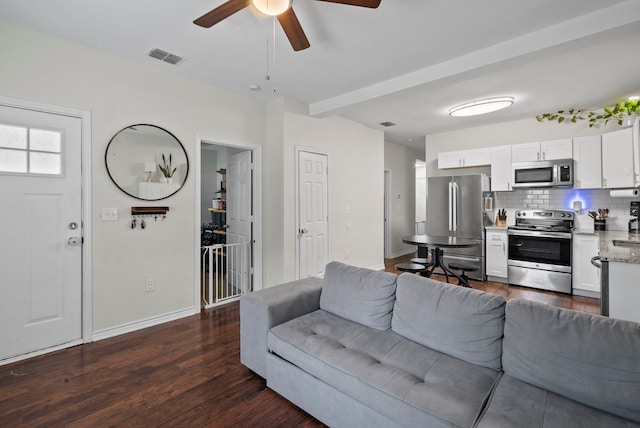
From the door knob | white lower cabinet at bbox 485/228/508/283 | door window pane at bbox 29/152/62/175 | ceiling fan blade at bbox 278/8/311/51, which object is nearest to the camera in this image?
ceiling fan blade at bbox 278/8/311/51

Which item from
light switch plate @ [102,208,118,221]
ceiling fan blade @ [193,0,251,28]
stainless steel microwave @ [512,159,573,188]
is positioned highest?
ceiling fan blade @ [193,0,251,28]

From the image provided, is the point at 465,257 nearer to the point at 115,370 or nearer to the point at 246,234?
the point at 246,234

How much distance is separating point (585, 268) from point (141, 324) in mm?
5589

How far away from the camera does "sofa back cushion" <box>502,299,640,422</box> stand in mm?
1198

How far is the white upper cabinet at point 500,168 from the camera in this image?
4.84 m

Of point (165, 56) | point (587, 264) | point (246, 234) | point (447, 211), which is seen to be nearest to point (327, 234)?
point (246, 234)

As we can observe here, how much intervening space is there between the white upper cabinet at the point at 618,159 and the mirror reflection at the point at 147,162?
5448 mm

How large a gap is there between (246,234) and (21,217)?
2301 mm

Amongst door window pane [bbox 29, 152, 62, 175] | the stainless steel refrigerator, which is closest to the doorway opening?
door window pane [bbox 29, 152, 62, 175]

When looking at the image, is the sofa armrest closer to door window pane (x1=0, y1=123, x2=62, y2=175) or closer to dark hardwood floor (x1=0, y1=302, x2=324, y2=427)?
dark hardwood floor (x1=0, y1=302, x2=324, y2=427)

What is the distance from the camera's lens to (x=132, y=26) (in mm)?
2424

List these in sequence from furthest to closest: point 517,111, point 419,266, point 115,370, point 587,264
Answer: point 517,111, point 587,264, point 419,266, point 115,370

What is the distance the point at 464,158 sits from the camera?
5332 mm

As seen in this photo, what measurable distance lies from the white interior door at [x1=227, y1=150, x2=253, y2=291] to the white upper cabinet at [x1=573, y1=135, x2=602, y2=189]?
4666 mm
